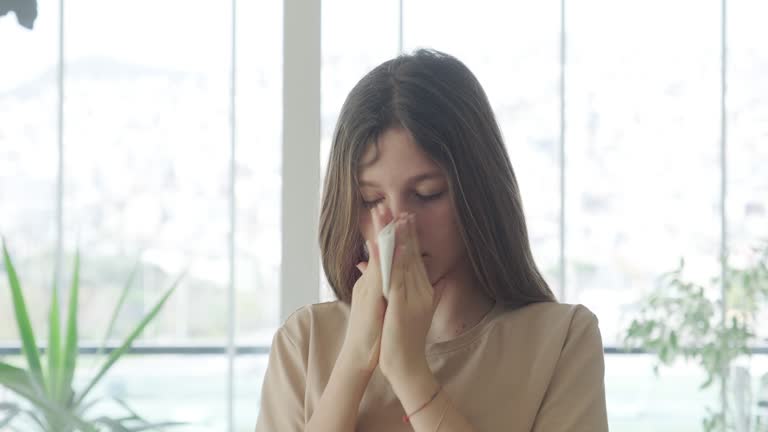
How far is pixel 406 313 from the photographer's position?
1318 mm

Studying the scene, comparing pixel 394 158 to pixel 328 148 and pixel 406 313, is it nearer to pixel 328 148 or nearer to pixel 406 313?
pixel 406 313

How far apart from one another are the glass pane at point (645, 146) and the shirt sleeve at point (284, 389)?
142 cm

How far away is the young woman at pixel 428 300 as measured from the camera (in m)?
1.32

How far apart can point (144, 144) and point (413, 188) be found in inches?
65.7

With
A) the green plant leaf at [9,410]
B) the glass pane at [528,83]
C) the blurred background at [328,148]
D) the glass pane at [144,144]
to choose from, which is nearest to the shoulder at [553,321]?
the blurred background at [328,148]

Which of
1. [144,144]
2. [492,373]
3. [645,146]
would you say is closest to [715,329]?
[645,146]

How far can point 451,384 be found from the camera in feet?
4.67

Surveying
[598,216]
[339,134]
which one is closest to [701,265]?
[598,216]

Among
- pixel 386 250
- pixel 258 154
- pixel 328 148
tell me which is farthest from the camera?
pixel 258 154

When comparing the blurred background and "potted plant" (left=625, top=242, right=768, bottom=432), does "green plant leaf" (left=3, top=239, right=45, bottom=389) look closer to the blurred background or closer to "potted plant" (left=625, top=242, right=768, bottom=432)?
the blurred background

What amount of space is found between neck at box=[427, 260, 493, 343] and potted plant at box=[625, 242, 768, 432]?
129cm

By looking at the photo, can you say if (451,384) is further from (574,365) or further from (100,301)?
(100,301)

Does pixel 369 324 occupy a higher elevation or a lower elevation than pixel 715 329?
higher

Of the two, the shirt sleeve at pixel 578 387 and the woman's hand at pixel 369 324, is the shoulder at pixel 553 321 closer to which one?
the shirt sleeve at pixel 578 387
